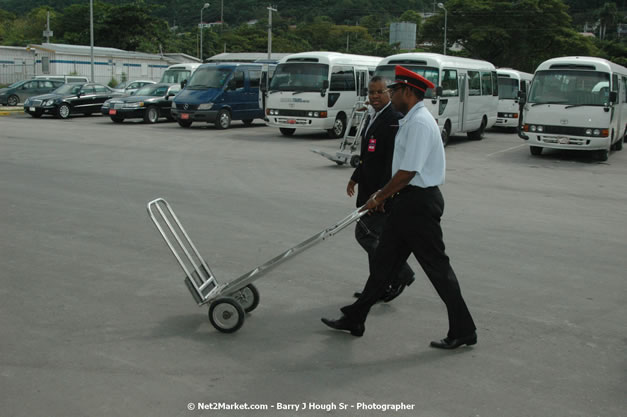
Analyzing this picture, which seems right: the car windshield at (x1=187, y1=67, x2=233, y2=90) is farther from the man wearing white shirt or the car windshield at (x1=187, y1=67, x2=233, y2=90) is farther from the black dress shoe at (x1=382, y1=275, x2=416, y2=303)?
the man wearing white shirt

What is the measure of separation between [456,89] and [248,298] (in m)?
15.9

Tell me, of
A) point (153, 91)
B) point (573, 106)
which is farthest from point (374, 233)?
point (153, 91)

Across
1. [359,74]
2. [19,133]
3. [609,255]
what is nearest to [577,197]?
[609,255]

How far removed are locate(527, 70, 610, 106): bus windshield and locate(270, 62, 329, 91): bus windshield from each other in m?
6.45

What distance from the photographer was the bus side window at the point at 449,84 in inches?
746

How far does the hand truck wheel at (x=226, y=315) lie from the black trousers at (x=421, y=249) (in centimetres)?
85

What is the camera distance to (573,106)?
16.2 m

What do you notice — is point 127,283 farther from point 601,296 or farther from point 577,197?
point 577,197

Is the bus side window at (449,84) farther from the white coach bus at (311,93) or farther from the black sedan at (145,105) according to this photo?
the black sedan at (145,105)

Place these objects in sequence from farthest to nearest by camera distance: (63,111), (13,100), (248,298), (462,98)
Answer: (13,100), (63,111), (462,98), (248,298)

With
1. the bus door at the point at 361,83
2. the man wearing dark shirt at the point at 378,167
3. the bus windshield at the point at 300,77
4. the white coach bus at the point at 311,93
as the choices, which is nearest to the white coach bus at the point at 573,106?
the white coach bus at the point at 311,93

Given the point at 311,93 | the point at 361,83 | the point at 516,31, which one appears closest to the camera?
the point at 311,93

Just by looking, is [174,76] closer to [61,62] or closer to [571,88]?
[571,88]

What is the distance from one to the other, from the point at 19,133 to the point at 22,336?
53.9 feet
